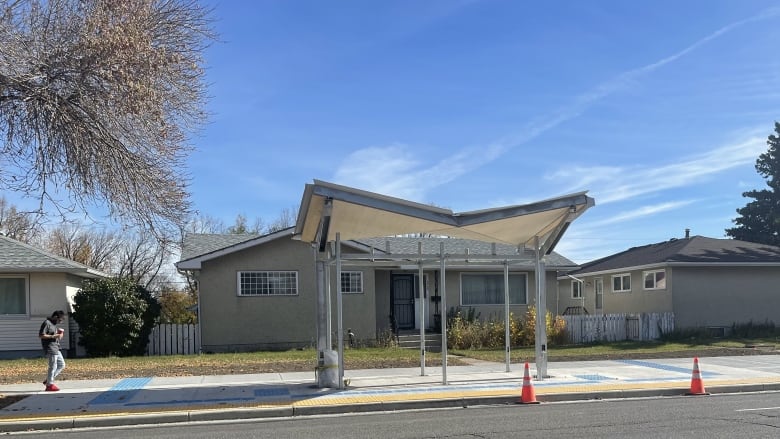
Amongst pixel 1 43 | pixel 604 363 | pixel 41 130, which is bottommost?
pixel 604 363

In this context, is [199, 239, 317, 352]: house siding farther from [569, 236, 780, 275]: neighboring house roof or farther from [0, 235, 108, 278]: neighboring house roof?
[569, 236, 780, 275]: neighboring house roof

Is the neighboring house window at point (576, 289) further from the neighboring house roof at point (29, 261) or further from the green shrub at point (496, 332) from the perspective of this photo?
the neighboring house roof at point (29, 261)

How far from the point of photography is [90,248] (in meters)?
45.2

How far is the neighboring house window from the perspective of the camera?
36216 millimetres

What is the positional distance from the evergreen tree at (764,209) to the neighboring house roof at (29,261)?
36532 millimetres

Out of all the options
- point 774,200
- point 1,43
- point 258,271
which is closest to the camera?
point 1,43

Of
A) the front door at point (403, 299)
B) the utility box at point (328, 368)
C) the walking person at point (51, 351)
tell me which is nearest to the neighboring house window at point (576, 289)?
the front door at point (403, 299)

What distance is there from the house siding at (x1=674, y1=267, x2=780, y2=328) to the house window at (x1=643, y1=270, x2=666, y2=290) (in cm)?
71

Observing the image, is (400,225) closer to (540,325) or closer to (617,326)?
(540,325)

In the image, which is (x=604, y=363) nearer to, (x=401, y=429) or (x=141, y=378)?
(x=401, y=429)

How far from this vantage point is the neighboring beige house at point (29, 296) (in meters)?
21.0

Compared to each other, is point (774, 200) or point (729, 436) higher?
point (774, 200)

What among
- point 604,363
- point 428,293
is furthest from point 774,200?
point 604,363

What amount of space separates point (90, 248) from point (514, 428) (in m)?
41.5
